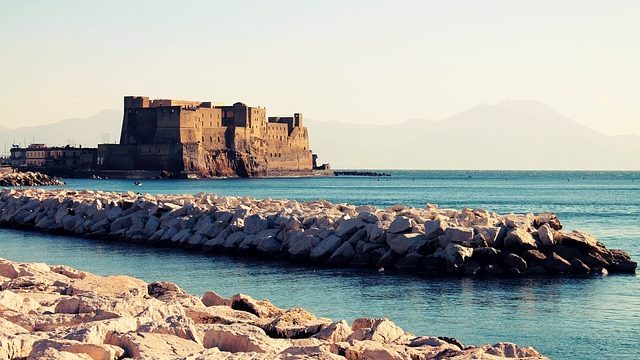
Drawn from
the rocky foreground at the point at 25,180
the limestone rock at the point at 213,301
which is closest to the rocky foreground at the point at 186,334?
the limestone rock at the point at 213,301

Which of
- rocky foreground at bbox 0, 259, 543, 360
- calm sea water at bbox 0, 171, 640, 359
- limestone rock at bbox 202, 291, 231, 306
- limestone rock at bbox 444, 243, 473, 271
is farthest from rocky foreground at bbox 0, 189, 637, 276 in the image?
rocky foreground at bbox 0, 259, 543, 360

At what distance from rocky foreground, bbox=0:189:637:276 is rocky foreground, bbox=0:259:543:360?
583 centimetres

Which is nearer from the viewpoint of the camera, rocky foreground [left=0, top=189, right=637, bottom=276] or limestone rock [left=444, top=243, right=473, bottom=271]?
limestone rock [left=444, top=243, right=473, bottom=271]

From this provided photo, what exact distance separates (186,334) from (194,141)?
68.0 m

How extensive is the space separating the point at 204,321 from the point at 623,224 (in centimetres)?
1927

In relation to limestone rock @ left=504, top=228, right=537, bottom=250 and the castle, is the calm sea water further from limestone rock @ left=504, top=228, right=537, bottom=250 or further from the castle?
the castle

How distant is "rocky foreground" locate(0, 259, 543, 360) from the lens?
185 inches

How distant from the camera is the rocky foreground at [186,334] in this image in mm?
4695

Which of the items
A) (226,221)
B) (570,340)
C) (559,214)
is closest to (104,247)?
(226,221)

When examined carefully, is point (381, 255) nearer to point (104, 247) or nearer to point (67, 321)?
point (104, 247)

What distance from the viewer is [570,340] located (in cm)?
814

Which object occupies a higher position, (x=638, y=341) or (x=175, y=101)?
(x=175, y=101)

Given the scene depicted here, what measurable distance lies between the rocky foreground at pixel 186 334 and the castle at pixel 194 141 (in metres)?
65.1

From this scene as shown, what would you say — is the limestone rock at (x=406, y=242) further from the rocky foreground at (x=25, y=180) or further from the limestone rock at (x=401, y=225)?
the rocky foreground at (x=25, y=180)
